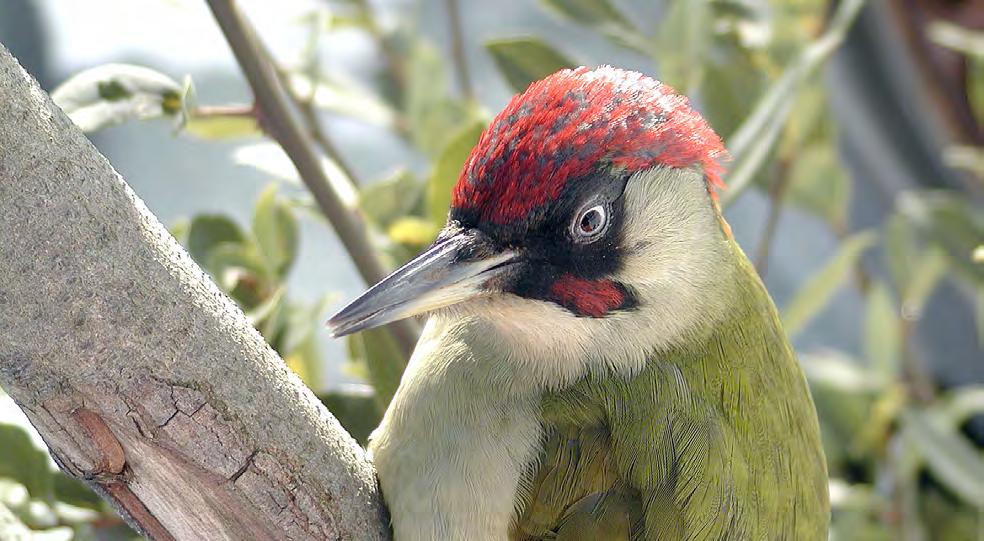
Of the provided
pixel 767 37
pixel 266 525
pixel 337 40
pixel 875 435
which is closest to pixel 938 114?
pixel 875 435

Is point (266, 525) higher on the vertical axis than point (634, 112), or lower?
lower

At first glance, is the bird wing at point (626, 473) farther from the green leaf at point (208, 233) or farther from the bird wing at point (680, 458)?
the green leaf at point (208, 233)

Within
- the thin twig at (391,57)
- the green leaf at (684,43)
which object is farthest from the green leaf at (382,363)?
the thin twig at (391,57)

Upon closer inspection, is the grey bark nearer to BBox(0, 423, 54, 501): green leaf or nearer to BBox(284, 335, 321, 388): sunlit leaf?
BBox(0, 423, 54, 501): green leaf

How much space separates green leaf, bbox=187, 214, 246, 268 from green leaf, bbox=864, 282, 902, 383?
3.05 ft

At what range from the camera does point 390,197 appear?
45.4 inches

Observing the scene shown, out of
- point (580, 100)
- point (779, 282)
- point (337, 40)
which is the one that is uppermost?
point (337, 40)

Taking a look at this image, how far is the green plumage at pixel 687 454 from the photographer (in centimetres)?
88

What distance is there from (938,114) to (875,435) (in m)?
0.79

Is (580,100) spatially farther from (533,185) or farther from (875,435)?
(875,435)

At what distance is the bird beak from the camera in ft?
2.73

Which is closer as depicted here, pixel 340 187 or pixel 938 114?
pixel 340 187

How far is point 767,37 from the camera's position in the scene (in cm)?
142

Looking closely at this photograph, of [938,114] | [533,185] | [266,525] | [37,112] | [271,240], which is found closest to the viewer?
[37,112]
